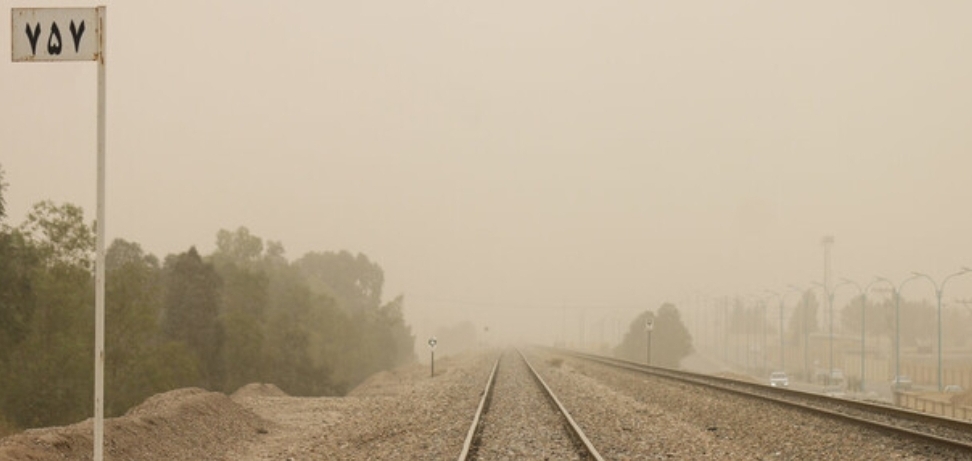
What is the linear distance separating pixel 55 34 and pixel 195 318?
60042 millimetres

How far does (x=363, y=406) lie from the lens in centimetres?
3231

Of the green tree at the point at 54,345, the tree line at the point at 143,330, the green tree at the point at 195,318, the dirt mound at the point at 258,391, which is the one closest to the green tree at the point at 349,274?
the tree line at the point at 143,330

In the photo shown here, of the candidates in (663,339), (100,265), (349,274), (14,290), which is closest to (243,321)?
(14,290)

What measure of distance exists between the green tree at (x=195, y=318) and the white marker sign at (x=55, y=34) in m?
58.9

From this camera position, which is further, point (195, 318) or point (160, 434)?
point (195, 318)

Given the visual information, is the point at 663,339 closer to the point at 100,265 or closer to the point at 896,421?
the point at 896,421

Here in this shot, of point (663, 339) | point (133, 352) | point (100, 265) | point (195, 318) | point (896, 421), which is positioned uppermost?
point (100, 265)

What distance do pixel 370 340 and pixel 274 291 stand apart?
54.0 feet

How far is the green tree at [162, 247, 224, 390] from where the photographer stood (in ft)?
222

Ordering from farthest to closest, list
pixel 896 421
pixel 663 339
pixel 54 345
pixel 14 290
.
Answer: pixel 663 339 → pixel 54 345 → pixel 14 290 → pixel 896 421

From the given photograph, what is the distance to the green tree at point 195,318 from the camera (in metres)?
67.6

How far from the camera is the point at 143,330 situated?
55.0m

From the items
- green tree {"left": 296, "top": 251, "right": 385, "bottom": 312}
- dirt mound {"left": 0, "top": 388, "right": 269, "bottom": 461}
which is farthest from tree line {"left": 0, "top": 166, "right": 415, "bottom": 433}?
green tree {"left": 296, "top": 251, "right": 385, "bottom": 312}

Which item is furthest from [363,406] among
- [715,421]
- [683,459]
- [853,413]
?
[683,459]
